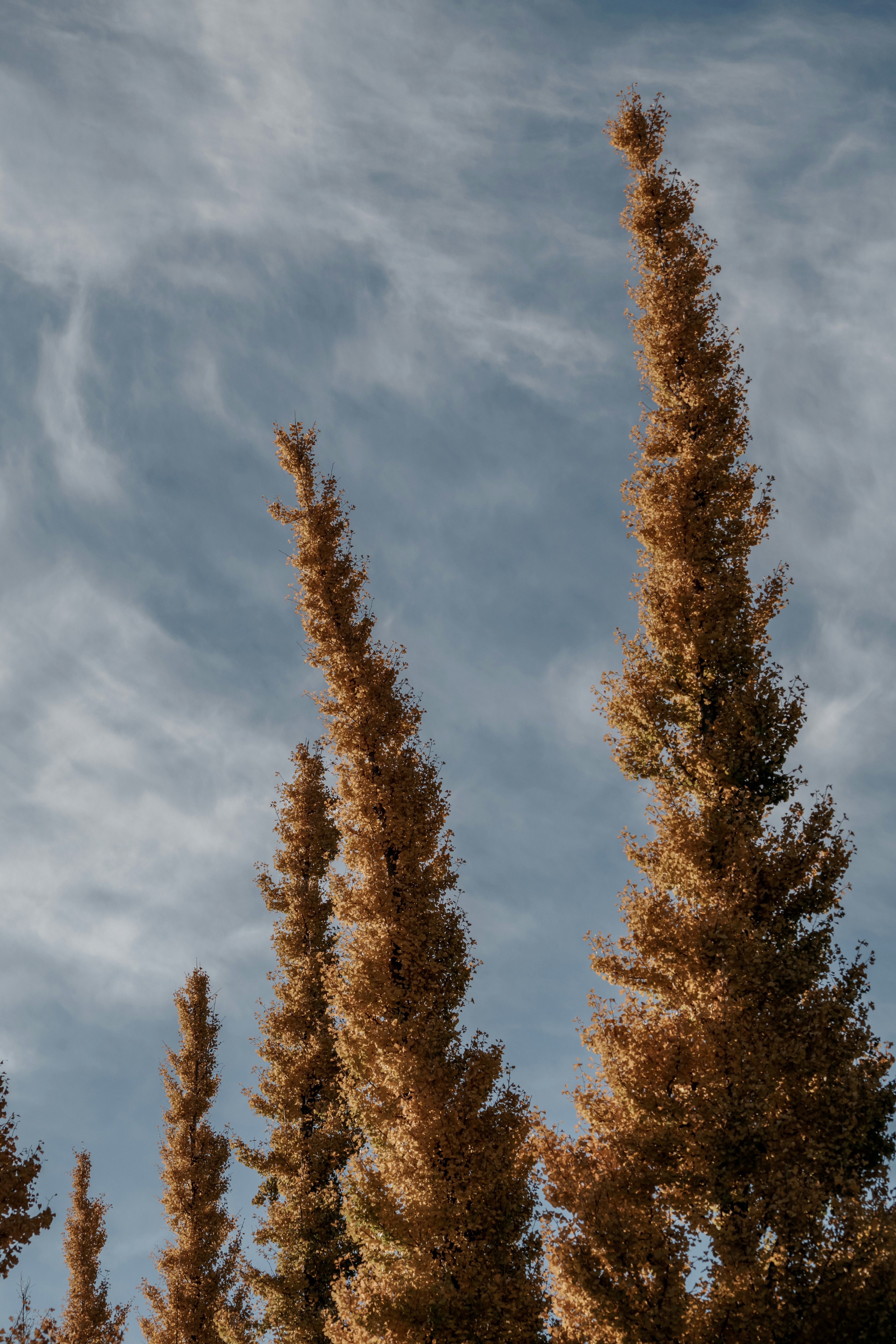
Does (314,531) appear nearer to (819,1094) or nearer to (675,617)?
(675,617)

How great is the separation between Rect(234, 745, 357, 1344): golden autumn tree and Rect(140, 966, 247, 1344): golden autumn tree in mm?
2056

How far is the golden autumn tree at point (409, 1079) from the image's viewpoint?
35.4 ft

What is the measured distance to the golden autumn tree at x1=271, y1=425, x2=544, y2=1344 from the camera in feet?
35.4

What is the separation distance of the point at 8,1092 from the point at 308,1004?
28.0 feet

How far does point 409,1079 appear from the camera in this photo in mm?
11844

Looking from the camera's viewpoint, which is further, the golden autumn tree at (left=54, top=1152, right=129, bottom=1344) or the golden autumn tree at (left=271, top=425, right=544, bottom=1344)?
the golden autumn tree at (left=54, top=1152, right=129, bottom=1344)

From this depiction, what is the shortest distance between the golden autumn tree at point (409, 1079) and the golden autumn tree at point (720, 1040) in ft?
4.49

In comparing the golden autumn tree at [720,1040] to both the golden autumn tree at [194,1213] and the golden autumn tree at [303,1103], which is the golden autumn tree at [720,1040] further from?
the golden autumn tree at [194,1213]

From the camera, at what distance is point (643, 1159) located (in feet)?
34.0

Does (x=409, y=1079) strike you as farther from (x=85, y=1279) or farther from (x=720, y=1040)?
(x=85, y=1279)

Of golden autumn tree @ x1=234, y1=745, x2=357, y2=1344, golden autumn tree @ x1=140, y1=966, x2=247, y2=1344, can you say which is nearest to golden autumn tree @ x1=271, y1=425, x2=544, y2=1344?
golden autumn tree @ x1=234, y1=745, x2=357, y2=1344

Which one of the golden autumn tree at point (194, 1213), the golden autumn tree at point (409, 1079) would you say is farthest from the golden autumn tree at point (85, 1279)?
the golden autumn tree at point (409, 1079)

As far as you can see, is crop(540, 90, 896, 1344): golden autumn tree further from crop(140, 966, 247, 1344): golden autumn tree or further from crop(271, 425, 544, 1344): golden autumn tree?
crop(140, 966, 247, 1344): golden autumn tree

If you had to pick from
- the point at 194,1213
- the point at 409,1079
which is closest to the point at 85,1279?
the point at 194,1213
